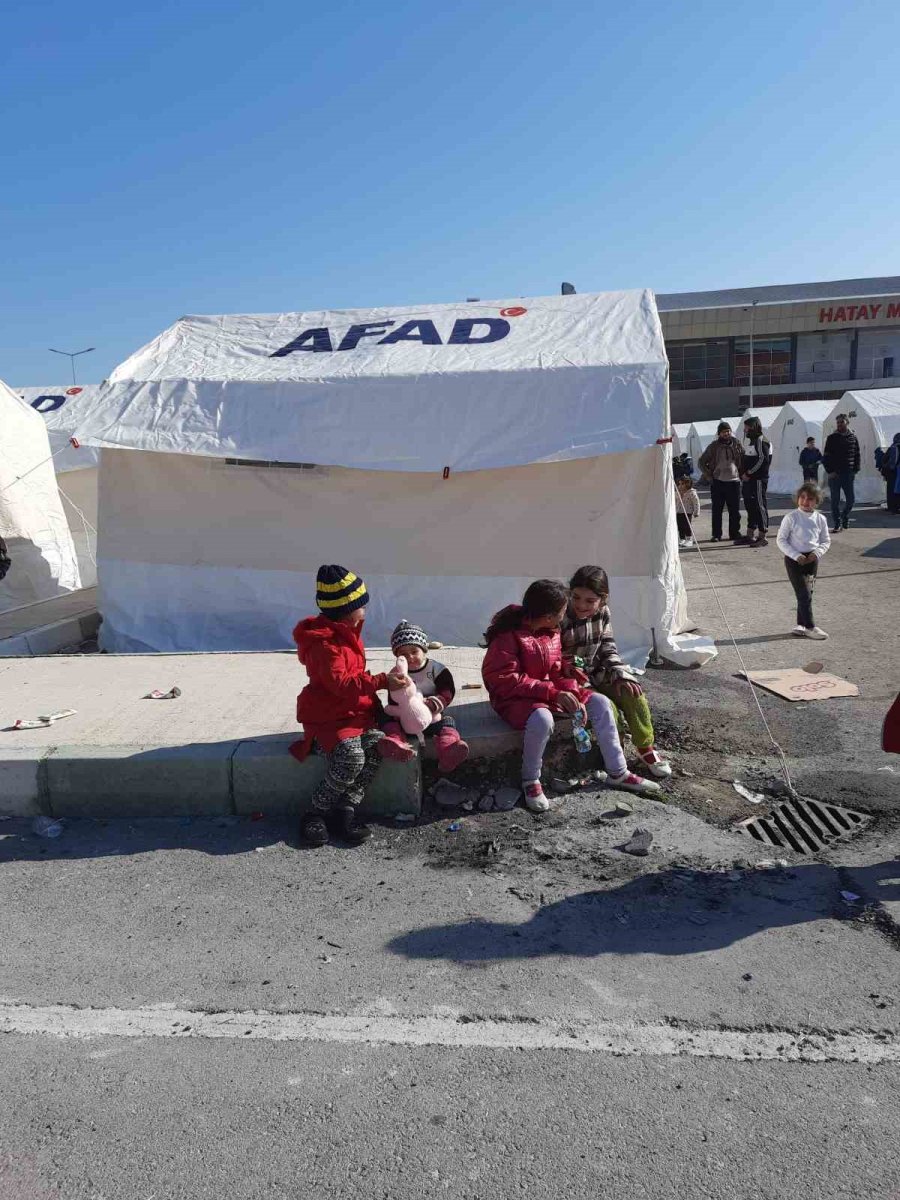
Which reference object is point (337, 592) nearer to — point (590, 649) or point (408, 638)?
point (408, 638)

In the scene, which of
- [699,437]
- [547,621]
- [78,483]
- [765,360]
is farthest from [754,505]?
[765,360]

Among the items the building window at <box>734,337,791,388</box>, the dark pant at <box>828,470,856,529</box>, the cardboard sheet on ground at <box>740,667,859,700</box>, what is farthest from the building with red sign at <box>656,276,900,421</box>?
the cardboard sheet on ground at <box>740,667,859,700</box>

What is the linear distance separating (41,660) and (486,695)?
3.85 metres

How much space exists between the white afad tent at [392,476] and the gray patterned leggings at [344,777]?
3656 millimetres

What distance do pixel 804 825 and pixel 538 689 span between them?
1497mm

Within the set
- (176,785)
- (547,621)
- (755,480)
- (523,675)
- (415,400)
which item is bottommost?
(176,785)

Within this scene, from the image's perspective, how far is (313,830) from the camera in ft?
14.6

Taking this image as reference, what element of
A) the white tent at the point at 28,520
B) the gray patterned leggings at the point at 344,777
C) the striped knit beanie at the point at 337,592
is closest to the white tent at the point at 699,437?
the white tent at the point at 28,520

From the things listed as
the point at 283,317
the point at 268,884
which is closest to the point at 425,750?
the point at 268,884

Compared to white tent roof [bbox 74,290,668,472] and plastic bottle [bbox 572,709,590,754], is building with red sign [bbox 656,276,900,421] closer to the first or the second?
white tent roof [bbox 74,290,668,472]

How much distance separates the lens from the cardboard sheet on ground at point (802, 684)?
22.3 ft

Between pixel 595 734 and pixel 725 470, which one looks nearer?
pixel 595 734

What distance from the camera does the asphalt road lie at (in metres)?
2.40

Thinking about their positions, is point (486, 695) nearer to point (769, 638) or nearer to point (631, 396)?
point (631, 396)
